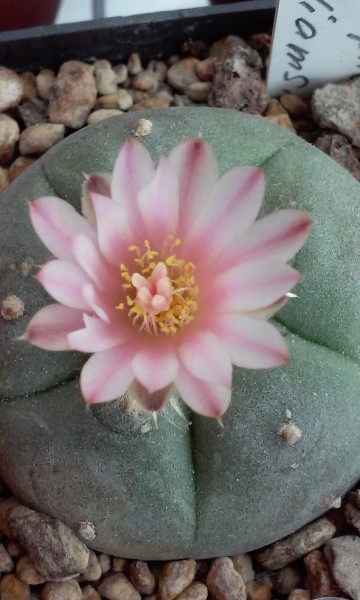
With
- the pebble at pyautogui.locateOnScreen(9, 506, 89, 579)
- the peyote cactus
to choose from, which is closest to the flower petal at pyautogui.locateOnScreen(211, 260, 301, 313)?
the peyote cactus

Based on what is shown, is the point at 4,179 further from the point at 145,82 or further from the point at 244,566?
the point at 244,566

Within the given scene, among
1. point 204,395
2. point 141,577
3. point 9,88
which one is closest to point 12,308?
point 204,395

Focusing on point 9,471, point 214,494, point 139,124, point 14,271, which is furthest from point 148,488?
point 139,124

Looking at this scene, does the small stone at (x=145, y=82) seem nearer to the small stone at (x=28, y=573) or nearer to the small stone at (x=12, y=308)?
the small stone at (x=12, y=308)

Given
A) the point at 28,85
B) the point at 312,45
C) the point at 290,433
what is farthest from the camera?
the point at 28,85

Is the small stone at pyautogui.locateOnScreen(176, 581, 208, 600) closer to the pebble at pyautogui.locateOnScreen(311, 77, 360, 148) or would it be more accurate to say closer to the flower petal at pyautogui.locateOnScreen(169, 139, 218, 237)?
the flower petal at pyautogui.locateOnScreen(169, 139, 218, 237)

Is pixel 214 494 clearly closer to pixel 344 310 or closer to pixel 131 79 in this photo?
pixel 344 310
